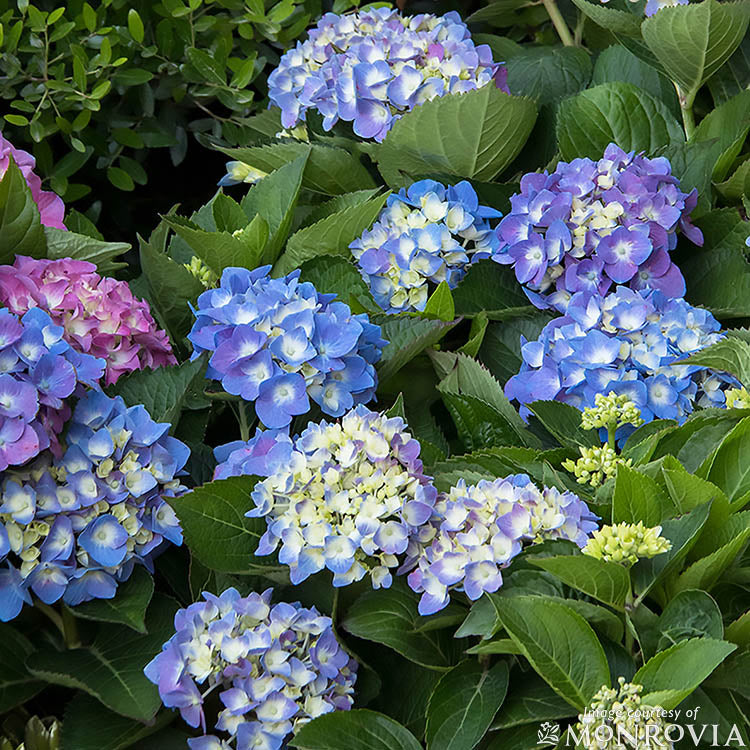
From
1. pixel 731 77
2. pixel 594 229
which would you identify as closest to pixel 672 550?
pixel 594 229

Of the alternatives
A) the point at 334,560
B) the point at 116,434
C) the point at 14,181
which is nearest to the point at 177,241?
the point at 14,181

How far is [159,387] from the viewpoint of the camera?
106cm

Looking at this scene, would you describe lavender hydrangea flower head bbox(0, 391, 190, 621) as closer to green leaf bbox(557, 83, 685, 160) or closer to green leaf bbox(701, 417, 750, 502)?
green leaf bbox(701, 417, 750, 502)

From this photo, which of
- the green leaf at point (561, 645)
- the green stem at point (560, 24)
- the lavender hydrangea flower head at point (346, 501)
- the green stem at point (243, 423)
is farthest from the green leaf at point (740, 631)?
the green stem at point (560, 24)

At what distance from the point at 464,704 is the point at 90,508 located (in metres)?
0.37

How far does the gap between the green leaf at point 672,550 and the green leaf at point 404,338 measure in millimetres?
335

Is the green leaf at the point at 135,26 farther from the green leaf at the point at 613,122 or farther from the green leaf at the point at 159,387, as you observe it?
the green leaf at the point at 159,387

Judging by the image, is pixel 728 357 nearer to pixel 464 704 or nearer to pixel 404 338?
pixel 404 338

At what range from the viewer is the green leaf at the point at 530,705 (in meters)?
0.84

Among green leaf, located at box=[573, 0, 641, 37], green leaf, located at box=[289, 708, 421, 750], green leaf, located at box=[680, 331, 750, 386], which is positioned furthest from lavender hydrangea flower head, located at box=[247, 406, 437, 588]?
green leaf, located at box=[573, 0, 641, 37]

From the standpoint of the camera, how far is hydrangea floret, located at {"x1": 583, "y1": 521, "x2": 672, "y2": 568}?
2.58 feet

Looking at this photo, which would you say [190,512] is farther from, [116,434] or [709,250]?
[709,250]

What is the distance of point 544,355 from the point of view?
1146 millimetres

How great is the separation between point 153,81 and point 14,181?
42.0 inches
